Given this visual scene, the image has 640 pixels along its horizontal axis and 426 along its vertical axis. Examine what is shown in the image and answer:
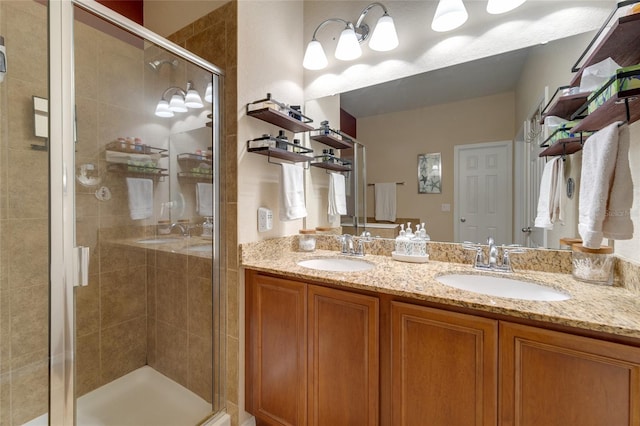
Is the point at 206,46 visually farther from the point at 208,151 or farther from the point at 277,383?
the point at 277,383

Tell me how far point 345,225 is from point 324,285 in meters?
0.76

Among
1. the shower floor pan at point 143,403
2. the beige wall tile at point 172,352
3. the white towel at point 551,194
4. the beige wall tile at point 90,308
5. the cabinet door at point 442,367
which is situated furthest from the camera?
the beige wall tile at point 172,352

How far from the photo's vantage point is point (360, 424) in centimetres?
115

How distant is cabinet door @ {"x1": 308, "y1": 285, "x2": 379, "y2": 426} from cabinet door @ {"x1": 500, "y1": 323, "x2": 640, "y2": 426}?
46 centimetres

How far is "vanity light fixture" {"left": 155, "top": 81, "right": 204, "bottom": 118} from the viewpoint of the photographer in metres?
1.62

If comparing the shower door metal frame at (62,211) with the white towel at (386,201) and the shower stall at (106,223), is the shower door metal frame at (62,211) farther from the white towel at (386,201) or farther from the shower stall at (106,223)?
the white towel at (386,201)

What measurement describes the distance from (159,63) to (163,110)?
0.26 metres

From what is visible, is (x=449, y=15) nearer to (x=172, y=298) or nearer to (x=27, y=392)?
(x=172, y=298)

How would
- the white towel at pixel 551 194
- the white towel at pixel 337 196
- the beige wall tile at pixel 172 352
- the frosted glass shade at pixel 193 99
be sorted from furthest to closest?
the white towel at pixel 337 196
the beige wall tile at pixel 172 352
the frosted glass shade at pixel 193 99
the white towel at pixel 551 194

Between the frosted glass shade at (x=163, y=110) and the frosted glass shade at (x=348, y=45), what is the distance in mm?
1154

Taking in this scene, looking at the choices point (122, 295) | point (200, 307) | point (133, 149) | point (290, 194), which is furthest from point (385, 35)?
point (122, 295)

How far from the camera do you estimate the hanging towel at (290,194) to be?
1691mm

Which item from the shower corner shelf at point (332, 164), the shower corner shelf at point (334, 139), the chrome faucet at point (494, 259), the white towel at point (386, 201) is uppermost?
the shower corner shelf at point (334, 139)

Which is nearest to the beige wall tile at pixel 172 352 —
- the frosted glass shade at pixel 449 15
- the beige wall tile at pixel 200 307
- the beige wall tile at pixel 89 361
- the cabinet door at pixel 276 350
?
the beige wall tile at pixel 200 307
